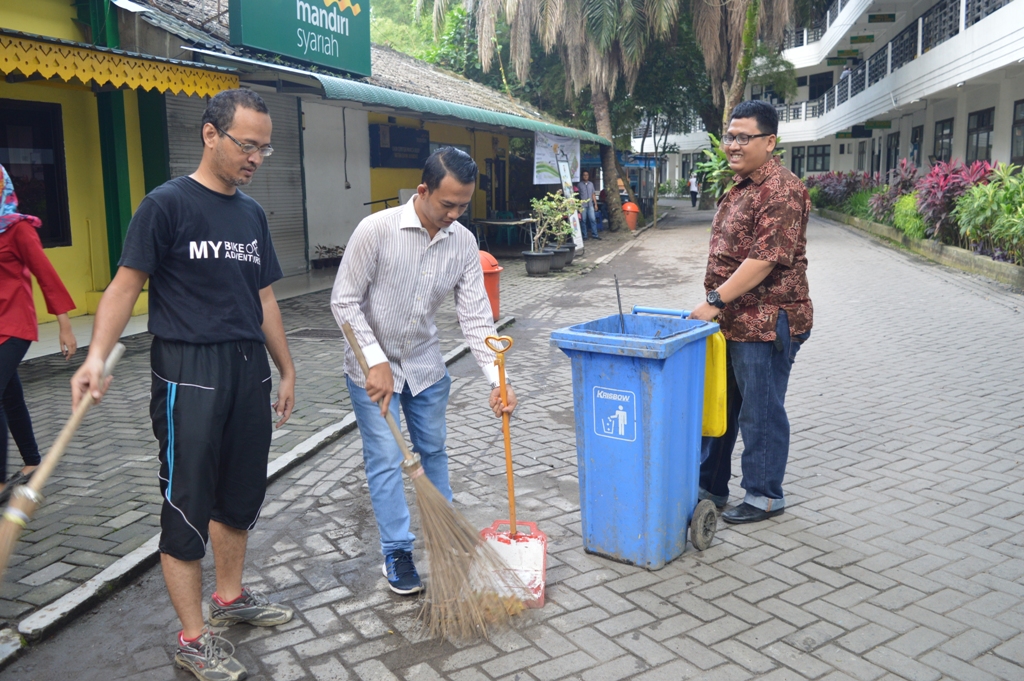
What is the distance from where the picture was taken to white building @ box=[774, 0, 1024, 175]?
1745cm

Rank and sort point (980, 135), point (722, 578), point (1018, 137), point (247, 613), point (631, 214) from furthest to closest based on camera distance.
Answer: point (631, 214) < point (980, 135) < point (1018, 137) < point (722, 578) < point (247, 613)

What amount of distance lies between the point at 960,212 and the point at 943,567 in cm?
1287

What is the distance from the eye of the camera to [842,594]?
3486 millimetres

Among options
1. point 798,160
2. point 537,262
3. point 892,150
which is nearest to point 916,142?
point 892,150

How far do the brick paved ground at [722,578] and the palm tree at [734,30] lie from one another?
19176mm

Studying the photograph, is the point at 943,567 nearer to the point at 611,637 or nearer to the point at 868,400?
the point at 611,637

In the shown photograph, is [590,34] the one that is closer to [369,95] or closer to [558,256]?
[558,256]

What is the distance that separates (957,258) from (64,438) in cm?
1574

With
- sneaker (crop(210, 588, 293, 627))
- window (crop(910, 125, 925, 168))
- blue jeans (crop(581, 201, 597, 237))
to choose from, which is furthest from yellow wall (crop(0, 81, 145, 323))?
window (crop(910, 125, 925, 168))

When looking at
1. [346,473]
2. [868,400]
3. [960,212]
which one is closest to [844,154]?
[960,212]

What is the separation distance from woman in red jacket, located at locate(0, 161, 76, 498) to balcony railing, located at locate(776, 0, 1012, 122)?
1719 centimetres

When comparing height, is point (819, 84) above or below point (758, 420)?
above

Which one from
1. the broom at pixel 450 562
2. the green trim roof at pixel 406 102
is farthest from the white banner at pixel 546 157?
the broom at pixel 450 562

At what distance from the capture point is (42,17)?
918 cm
